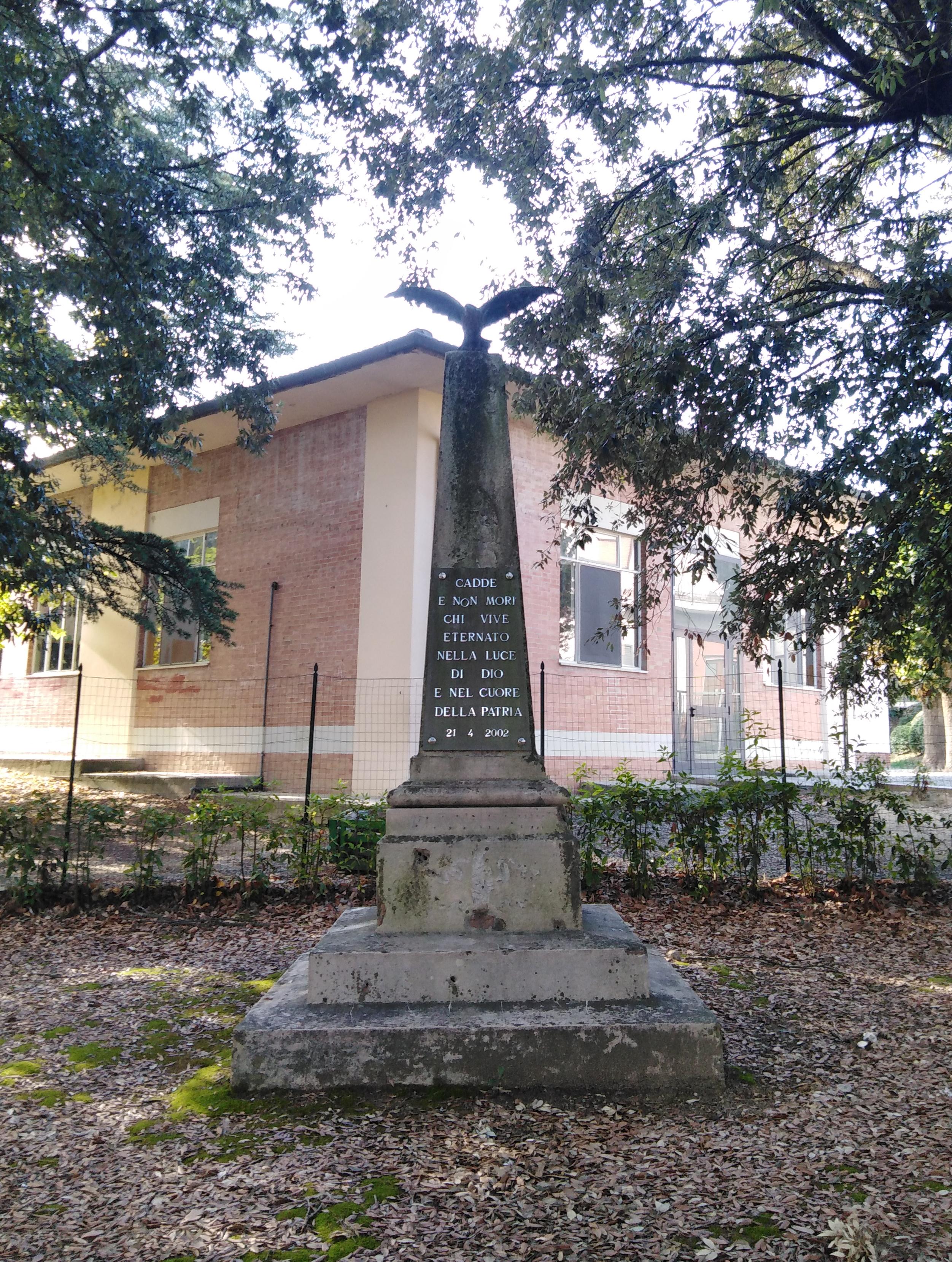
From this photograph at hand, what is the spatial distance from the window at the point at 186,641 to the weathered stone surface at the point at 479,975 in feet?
40.5

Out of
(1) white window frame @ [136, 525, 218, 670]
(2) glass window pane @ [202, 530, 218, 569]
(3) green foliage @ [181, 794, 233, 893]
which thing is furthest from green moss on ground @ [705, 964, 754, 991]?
(2) glass window pane @ [202, 530, 218, 569]

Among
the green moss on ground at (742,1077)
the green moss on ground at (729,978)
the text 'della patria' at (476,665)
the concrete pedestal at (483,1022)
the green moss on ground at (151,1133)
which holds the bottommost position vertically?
the green moss on ground at (151,1133)

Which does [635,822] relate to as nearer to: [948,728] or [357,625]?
[357,625]

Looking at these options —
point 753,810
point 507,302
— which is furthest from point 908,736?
point 507,302

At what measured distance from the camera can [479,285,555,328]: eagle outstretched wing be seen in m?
5.14

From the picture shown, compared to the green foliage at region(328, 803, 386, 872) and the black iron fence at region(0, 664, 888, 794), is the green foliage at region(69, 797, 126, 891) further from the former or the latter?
the black iron fence at region(0, 664, 888, 794)

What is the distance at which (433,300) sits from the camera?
5148 mm

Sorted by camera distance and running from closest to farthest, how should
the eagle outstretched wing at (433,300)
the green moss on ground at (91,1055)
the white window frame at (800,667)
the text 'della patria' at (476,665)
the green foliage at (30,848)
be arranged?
the green moss on ground at (91,1055) → the text 'della patria' at (476,665) → the eagle outstretched wing at (433,300) → the green foliage at (30,848) → the white window frame at (800,667)

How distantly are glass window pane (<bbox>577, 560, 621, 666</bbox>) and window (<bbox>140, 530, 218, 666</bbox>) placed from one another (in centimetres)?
646

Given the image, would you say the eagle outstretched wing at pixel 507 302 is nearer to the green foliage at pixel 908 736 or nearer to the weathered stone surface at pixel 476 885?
the weathered stone surface at pixel 476 885

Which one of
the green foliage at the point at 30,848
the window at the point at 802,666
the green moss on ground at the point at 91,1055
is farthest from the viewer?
the window at the point at 802,666

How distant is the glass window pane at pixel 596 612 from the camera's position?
14.7 meters

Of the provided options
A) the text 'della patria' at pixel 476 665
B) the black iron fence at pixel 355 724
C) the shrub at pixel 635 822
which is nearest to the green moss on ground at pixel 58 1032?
the text 'della patria' at pixel 476 665

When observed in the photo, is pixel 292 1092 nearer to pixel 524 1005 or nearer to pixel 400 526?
pixel 524 1005
